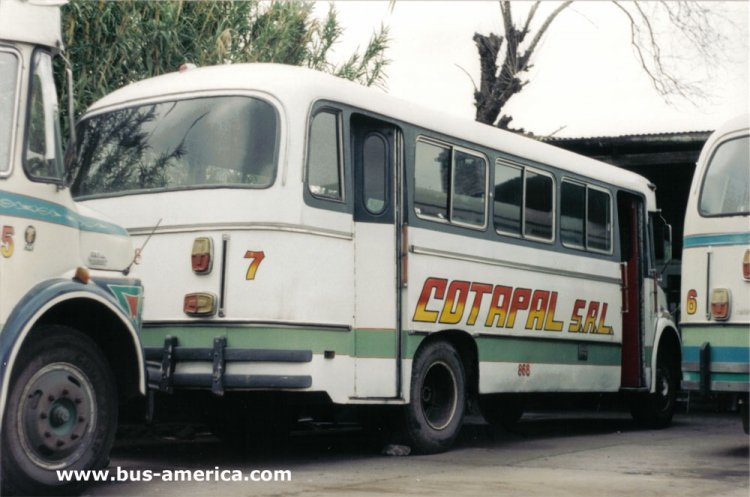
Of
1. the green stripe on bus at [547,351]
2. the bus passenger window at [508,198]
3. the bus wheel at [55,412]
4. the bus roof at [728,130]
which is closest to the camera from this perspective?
the bus wheel at [55,412]

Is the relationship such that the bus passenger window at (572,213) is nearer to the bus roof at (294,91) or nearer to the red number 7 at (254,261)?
the bus roof at (294,91)

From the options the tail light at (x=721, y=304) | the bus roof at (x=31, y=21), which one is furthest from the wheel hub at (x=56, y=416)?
the tail light at (x=721, y=304)

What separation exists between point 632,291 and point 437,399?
164 inches

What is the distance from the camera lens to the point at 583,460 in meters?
10.3

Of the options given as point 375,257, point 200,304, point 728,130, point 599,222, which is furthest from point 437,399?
point 599,222

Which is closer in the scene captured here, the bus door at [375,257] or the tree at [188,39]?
the bus door at [375,257]

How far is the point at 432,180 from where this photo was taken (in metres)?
10.6

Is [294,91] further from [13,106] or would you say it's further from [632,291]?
[632,291]

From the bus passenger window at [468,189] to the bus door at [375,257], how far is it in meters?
0.97

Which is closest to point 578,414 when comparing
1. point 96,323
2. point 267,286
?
point 267,286

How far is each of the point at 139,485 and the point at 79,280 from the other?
1.72 meters

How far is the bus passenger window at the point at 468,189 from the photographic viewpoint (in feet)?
35.8

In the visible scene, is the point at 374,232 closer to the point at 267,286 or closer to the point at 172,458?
the point at 267,286

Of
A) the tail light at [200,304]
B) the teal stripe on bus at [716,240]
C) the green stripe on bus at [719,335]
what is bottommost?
the green stripe on bus at [719,335]
